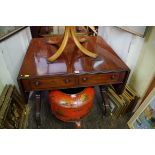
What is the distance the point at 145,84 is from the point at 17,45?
3.75 ft

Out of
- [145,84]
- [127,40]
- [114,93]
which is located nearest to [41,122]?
[114,93]

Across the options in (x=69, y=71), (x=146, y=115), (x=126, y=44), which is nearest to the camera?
(x=69, y=71)

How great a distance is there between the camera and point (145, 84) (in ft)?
3.93

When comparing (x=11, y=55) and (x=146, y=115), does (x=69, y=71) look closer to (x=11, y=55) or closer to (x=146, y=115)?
(x=11, y=55)

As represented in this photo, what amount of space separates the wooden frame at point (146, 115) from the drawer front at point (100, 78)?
9.7 inches

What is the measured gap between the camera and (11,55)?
123cm

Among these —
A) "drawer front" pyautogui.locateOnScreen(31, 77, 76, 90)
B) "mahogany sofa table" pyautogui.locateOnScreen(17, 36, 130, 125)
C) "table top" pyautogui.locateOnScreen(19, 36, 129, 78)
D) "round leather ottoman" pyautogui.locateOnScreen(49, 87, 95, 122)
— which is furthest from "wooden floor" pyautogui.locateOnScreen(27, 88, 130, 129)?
"table top" pyautogui.locateOnScreen(19, 36, 129, 78)

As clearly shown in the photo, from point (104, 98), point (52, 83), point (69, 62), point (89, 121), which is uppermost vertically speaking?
point (69, 62)

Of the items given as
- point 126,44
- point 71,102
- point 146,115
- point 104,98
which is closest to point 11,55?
point 71,102

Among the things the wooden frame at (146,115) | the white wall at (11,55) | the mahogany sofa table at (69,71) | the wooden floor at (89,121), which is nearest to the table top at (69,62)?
the mahogany sofa table at (69,71)

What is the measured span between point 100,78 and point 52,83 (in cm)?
34
